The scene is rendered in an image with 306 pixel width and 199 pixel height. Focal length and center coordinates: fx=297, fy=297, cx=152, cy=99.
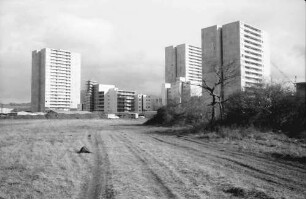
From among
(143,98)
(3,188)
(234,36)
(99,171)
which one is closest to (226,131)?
(99,171)

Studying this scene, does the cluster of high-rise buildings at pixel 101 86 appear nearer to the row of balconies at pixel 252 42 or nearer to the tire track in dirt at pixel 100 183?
the row of balconies at pixel 252 42

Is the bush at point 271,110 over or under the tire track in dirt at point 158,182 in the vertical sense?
over

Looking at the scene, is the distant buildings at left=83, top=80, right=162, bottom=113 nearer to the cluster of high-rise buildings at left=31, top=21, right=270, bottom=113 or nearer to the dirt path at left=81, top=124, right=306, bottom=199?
the cluster of high-rise buildings at left=31, top=21, right=270, bottom=113

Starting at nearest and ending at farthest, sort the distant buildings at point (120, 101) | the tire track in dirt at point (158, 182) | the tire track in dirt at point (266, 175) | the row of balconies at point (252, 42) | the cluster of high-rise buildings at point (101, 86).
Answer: the tire track in dirt at point (158, 182) → the tire track in dirt at point (266, 175) → the row of balconies at point (252, 42) → the cluster of high-rise buildings at point (101, 86) → the distant buildings at point (120, 101)

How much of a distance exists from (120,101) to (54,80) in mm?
36731

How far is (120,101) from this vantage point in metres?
160

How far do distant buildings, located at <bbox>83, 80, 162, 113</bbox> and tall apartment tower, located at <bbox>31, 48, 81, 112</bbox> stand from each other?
1213 cm

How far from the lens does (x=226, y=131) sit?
2159cm

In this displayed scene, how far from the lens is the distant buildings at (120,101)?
159m

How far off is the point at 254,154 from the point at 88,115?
298 feet

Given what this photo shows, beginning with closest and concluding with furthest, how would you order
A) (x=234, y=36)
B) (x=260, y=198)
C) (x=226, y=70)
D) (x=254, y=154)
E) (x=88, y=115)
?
(x=260, y=198)
(x=254, y=154)
(x=226, y=70)
(x=88, y=115)
(x=234, y=36)

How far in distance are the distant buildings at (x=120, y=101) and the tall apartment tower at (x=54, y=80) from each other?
12.1 meters

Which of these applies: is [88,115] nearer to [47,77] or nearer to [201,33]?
[201,33]

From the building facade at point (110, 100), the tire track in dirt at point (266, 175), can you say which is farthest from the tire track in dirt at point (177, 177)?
the building facade at point (110, 100)
